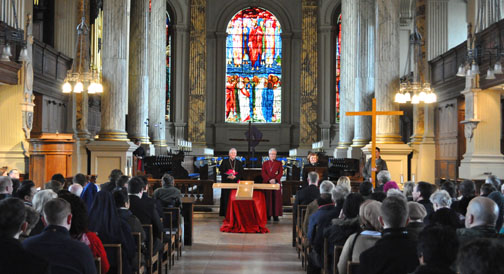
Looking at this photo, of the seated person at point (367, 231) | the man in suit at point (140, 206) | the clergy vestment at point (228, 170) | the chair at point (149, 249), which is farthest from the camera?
the clergy vestment at point (228, 170)

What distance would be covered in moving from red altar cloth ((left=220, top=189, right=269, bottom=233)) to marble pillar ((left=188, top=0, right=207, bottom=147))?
19151 mm

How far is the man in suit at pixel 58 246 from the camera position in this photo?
14.3 feet

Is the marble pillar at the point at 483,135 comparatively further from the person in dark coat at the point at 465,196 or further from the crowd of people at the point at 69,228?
the crowd of people at the point at 69,228

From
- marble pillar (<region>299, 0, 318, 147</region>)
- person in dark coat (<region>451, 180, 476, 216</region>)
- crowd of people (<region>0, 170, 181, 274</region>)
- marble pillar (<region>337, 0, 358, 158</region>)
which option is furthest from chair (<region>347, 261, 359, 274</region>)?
marble pillar (<region>299, 0, 318, 147</region>)

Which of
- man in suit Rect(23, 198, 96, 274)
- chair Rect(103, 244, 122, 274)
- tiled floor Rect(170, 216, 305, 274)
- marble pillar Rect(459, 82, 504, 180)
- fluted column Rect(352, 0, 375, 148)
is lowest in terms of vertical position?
tiled floor Rect(170, 216, 305, 274)

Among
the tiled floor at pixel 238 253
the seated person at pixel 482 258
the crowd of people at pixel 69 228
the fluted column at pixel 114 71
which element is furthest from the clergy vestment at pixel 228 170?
the seated person at pixel 482 258

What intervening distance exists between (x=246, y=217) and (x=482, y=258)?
10.8 metres

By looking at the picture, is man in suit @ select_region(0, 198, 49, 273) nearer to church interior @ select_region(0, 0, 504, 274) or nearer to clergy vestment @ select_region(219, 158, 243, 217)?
church interior @ select_region(0, 0, 504, 274)

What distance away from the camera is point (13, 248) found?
3.57 meters

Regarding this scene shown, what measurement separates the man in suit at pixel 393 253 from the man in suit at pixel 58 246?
1.90m

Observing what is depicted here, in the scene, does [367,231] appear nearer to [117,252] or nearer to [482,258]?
[117,252]

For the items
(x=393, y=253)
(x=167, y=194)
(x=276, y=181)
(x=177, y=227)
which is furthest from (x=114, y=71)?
(x=393, y=253)

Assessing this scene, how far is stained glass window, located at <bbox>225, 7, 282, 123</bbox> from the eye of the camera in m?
35.2

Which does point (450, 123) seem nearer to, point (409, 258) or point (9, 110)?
point (9, 110)
